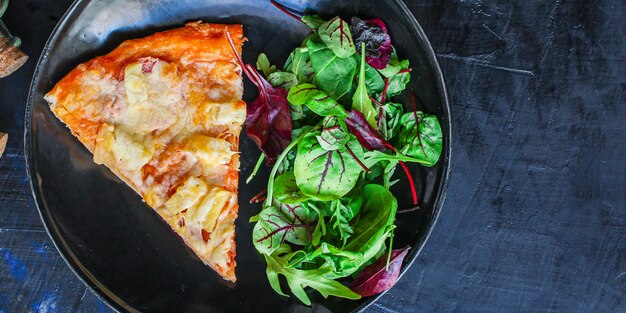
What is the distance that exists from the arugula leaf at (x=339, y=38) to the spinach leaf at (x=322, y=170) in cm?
34

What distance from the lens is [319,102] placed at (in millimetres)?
2244

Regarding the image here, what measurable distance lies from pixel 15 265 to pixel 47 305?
223mm

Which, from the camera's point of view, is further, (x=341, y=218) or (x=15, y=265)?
(x=15, y=265)

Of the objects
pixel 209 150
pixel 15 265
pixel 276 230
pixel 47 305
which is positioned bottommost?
pixel 47 305

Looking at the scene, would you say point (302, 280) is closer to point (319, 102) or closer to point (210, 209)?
point (210, 209)

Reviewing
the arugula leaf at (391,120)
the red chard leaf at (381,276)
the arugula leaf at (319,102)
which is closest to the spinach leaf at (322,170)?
the arugula leaf at (319,102)

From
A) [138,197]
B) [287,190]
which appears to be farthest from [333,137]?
[138,197]

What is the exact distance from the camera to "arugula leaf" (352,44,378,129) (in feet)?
7.49

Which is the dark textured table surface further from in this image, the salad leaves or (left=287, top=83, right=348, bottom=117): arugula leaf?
(left=287, top=83, right=348, bottom=117): arugula leaf

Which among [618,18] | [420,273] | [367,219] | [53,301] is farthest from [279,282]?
[618,18]

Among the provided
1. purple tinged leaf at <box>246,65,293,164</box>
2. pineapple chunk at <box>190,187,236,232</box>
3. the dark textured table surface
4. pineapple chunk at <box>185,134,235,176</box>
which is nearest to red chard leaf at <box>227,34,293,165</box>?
purple tinged leaf at <box>246,65,293,164</box>

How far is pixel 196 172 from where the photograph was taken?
2430 mm

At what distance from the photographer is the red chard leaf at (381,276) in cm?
234

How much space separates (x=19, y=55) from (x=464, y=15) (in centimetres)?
185
